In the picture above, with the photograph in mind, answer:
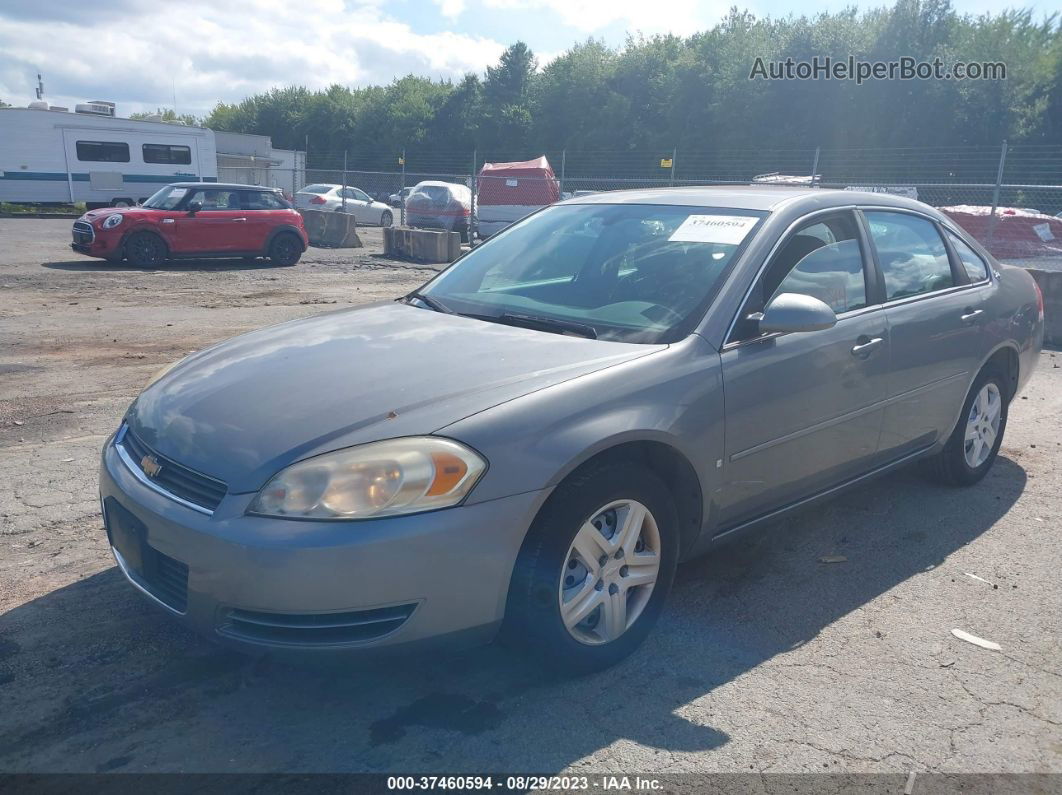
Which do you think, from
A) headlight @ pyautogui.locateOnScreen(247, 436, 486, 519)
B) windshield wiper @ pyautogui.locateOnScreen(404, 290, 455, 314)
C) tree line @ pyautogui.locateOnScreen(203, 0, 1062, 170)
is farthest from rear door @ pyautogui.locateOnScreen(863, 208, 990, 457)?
tree line @ pyautogui.locateOnScreen(203, 0, 1062, 170)

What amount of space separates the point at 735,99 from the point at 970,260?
4102 centimetres

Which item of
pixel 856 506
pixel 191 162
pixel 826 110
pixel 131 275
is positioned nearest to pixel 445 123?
pixel 826 110

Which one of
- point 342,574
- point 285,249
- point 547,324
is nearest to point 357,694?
point 342,574

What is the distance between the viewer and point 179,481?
280 cm

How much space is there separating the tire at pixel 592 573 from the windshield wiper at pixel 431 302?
1311mm

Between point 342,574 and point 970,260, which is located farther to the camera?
point 970,260

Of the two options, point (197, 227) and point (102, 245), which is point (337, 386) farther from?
point (197, 227)

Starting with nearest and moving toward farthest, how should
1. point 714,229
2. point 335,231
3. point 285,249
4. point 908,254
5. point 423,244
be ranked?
point 714,229, point 908,254, point 285,249, point 423,244, point 335,231

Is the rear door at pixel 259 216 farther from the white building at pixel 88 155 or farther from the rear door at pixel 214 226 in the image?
the white building at pixel 88 155

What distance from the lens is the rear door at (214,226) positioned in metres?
15.6

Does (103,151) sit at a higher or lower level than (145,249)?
higher

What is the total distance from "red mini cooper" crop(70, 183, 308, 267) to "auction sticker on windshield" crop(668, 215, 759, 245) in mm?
13599

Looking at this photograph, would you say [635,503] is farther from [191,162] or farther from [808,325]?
[191,162]

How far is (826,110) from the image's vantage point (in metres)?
40.0
